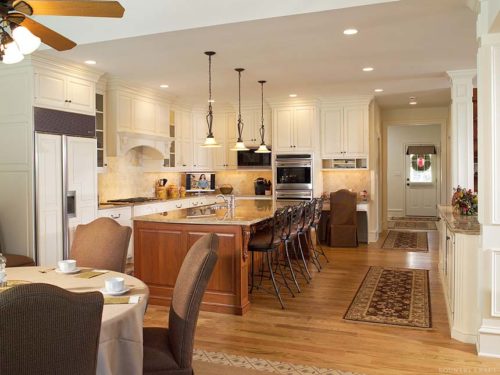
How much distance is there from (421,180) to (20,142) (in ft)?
37.1

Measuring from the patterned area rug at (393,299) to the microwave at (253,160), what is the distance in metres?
3.39

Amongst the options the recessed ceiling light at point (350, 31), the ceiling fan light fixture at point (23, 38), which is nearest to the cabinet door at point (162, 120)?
the recessed ceiling light at point (350, 31)

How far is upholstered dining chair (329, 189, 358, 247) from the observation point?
308 inches

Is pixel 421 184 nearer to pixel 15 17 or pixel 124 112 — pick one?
pixel 124 112

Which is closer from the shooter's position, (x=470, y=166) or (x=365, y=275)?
(x=365, y=275)

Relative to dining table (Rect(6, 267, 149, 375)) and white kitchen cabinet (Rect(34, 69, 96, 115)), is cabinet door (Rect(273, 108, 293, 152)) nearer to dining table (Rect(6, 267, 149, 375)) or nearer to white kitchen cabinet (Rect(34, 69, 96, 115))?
white kitchen cabinet (Rect(34, 69, 96, 115))

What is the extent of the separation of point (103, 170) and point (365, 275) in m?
3.79

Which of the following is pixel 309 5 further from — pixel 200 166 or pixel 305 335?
pixel 200 166

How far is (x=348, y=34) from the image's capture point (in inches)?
175

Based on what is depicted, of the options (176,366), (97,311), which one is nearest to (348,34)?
(176,366)

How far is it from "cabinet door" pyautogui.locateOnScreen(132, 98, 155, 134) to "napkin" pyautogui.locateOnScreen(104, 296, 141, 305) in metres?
4.98

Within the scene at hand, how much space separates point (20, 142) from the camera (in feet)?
16.4

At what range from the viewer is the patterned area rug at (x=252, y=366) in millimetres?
3102

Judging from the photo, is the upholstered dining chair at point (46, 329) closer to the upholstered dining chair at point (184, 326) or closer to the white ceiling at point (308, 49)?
the upholstered dining chair at point (184, 326)
